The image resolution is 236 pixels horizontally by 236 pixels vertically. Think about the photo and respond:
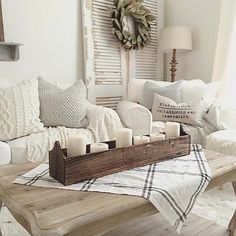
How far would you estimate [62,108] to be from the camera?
2199 mm

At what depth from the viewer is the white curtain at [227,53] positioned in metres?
2.90

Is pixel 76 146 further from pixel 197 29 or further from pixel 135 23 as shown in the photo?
pixel 197 29

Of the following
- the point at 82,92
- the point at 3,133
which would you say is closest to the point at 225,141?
the point at 82,92

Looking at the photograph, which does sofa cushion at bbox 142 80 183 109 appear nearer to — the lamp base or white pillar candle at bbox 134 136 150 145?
the lamp base

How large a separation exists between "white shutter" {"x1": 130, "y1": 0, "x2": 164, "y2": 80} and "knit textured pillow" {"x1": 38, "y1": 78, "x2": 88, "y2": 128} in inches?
49.7

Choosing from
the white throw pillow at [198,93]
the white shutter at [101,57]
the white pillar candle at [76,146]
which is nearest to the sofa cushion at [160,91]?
the white throw pillow at [198,93]

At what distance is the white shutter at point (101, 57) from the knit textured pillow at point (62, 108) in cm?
77

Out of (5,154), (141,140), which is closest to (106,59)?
(5,154)

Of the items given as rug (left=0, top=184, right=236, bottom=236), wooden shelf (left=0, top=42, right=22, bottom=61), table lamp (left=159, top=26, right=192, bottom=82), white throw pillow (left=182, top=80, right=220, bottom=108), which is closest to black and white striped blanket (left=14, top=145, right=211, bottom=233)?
rug (left=0, top=184, right=236, bottom=236)

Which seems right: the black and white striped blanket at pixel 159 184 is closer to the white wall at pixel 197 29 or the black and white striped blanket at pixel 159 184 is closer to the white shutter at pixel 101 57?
the white shutter at pixel 101 57

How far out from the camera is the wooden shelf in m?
2.52

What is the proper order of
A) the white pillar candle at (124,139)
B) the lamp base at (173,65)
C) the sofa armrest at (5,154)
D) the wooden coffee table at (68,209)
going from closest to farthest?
the wooden coffee table at (68,209), the white pillar candle at (124,139), the sofa armrest at (5,154), the lamp base at (173,65)

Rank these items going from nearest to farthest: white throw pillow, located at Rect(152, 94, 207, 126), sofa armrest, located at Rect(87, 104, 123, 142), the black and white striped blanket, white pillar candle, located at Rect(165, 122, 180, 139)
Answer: the black and white striped blanket, white pillar candle, located at Rect(165, 122, 180, 139), sofa armrest, located at Rect(87, 104, 123, 142), white throw pillow, located at Rect(152, 94, 207, 126)

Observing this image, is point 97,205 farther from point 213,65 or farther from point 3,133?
point 213,65
